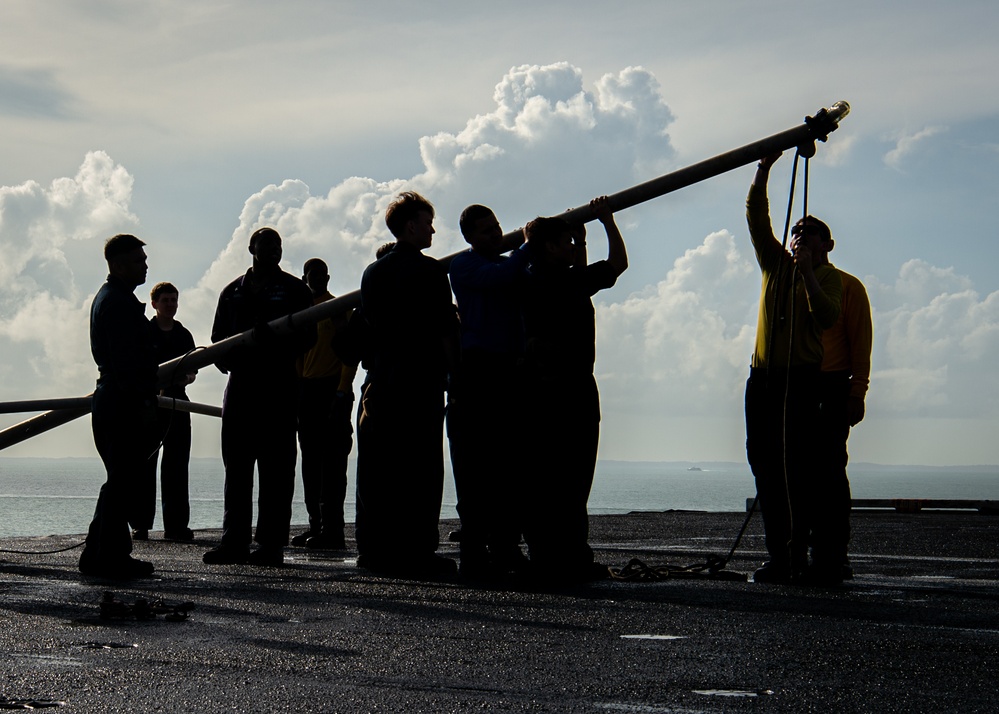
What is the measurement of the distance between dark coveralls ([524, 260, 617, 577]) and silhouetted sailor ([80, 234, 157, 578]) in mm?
2214

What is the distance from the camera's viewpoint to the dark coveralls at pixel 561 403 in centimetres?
636

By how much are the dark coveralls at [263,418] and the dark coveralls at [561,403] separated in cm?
205

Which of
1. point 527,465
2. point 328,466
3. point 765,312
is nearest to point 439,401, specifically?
point 527,465

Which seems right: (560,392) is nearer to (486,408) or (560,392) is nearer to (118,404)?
(486,408)

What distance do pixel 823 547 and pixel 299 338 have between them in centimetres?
342

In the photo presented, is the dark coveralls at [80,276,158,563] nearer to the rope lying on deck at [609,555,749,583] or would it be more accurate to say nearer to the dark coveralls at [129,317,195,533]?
the rope lying on deck at [609,555,749,583]

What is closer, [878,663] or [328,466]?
[878,663]

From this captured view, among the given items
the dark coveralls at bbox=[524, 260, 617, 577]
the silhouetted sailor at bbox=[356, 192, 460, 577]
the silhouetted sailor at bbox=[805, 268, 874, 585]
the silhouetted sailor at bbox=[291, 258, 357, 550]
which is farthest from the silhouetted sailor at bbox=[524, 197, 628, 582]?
the silhouetted sailor at bbox=[291, 258, 357, 550]

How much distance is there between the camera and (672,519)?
1520 cm

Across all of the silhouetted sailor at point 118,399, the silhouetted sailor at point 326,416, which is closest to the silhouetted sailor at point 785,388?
the silhouetted sailor at point 118,399

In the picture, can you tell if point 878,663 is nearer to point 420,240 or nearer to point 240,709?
point 240,709

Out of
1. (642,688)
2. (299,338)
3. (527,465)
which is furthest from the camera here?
(299,338)

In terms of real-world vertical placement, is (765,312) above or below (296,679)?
above

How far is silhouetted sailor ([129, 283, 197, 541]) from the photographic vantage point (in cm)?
1034
